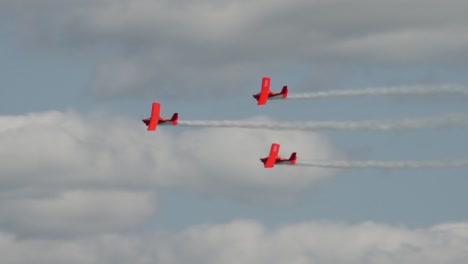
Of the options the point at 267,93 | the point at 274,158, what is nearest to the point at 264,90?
the point at 267,93

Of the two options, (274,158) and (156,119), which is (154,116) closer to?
(156,119)

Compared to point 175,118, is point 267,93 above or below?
above

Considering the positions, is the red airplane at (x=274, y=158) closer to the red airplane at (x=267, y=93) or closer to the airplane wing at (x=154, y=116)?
the red airplane at (x=267, y=93)

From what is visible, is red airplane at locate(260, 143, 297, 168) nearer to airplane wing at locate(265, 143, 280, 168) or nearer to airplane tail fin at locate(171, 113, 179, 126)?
airplane wing at locate(265, 143, 280, 168)

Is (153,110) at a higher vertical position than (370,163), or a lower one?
higher

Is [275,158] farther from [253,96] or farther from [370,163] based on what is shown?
[370,163]

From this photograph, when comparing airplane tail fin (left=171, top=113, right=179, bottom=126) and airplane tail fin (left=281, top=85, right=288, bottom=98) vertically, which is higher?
airplane tail fin (left=281, top=85, right=288, bottom=98)

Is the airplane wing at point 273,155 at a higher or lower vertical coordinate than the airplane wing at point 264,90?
lower

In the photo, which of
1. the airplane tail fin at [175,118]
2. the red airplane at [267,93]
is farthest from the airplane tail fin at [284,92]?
the airplane tail fin at [175,118]

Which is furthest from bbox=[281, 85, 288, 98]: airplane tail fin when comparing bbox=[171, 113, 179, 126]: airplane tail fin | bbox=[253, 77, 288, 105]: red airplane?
bbox=[171, 113, 179, 126]: airplane tail fin

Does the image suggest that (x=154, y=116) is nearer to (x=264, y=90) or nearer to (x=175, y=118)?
(x=175, y=118)

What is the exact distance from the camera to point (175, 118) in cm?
14800

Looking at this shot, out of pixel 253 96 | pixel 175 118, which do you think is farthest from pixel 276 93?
pixel 175 118

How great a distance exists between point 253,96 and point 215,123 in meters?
16.3
